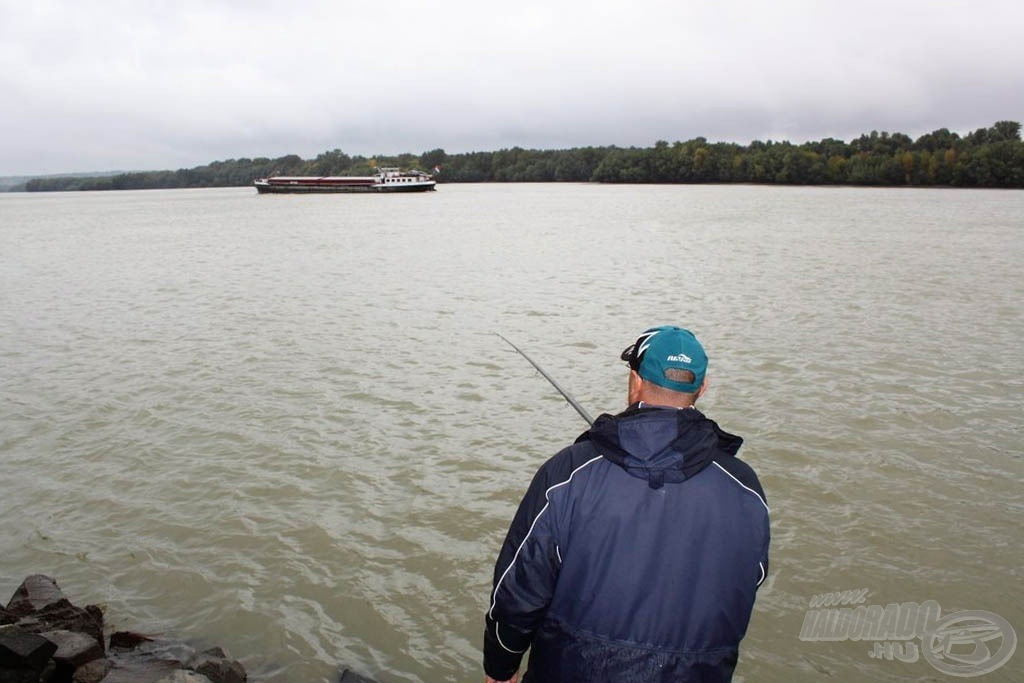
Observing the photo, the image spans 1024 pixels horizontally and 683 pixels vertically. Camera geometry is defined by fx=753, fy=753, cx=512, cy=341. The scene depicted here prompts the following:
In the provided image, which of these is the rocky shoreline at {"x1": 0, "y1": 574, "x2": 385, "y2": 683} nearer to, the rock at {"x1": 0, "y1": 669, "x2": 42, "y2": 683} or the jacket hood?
the rock at {"x1": 0, "y1": 669, "x2": 42, "y2": 683}

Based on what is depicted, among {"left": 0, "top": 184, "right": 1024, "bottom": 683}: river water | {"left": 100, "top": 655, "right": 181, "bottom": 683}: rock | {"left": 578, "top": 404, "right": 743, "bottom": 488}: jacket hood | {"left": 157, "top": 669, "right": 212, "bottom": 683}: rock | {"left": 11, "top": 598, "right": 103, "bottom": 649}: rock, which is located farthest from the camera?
{"left": 0, "top": 184, "right": 1024, "bottom": 683}: river water

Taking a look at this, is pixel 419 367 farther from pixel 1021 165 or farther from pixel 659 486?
pixel 1021 165

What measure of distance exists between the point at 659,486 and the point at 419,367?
1211 centimetres

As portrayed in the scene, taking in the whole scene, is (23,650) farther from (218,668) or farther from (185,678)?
(218,668)

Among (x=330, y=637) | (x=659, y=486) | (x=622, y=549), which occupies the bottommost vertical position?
(x=330, y=637)

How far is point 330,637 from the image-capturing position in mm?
6211

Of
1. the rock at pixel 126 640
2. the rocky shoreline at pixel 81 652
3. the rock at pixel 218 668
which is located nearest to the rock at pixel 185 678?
the rocky shoreline at pixel 81 652

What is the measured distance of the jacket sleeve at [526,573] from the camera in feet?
9.06

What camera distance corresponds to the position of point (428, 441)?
10.5 meters

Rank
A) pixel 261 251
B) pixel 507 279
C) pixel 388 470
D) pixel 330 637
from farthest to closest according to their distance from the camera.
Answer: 1. pixel 261 251
2. pixel 507 279
3. pixel 388 470
4. pixel 330 637

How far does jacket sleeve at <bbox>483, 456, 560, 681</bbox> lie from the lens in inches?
109

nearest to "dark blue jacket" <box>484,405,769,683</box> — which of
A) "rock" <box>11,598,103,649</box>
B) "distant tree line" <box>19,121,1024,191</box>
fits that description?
"rock" <box>11,598,103,649</box>

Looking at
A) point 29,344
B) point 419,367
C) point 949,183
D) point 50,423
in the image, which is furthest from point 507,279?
point 949,183

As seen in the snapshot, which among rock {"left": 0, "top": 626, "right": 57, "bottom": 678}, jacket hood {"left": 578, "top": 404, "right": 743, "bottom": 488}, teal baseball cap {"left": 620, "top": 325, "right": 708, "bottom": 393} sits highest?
teal baseball cap {"left": 620, "top": 325, "right": 708, "bottom": 393}
